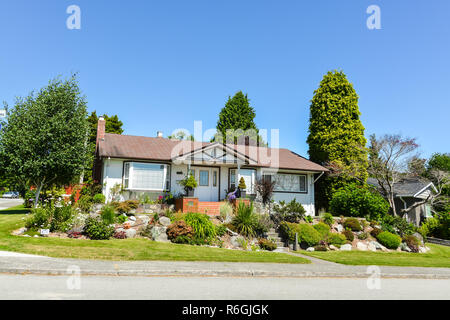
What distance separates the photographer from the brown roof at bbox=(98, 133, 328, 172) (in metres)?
21.3

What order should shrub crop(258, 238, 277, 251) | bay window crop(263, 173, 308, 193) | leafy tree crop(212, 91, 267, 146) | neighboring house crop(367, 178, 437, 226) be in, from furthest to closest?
leafy tree crop(212, 91, 267, 146) → neighboring house crop(367, 178, 437, 226) → bay window crop(263, 173, 308, 193) → shrub crop(258, 238, 277, 251)

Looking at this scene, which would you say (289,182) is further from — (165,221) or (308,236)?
(165,221)

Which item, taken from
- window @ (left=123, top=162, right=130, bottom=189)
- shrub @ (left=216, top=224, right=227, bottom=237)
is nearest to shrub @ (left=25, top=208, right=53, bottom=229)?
window @ (left=123, top=162, right=130, bottom=189)

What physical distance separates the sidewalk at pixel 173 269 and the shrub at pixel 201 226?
4345 millimetres

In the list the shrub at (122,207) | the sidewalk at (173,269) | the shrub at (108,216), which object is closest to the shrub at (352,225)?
the sidewalk at (173,269)

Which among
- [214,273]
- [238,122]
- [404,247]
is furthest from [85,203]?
[238,122]

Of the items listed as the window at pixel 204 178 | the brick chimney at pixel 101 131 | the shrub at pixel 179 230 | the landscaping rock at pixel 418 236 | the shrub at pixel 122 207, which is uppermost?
the brick chimney at pixel 101 131

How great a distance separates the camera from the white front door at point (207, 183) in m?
22.7

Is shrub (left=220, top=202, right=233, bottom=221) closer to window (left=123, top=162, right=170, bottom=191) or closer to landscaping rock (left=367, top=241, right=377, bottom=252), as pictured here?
window (left=123, top=162, right=170, bottom=191)

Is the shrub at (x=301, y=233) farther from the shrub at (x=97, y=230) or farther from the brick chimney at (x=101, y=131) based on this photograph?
the brick chimney at (x=101, y=131)

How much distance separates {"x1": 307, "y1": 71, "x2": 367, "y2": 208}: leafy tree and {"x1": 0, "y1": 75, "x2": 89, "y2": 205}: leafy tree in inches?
711

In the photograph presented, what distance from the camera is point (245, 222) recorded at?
16672 millimetres

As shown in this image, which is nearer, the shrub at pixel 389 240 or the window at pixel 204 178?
the shrub at pixel 389 240

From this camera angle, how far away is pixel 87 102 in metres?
19.8
